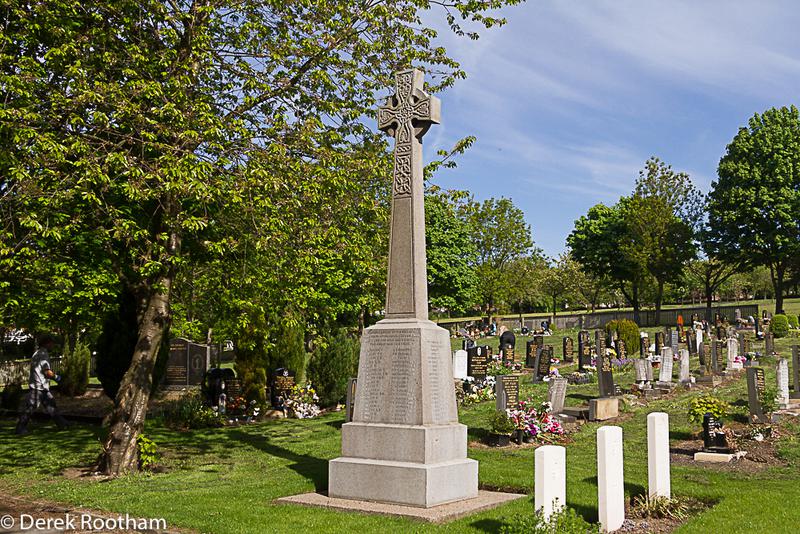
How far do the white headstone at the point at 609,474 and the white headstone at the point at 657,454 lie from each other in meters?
1.14

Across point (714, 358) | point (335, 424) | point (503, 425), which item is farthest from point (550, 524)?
point (714, 358)

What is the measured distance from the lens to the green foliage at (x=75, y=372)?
87.9 feet

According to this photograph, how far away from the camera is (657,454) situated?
8.55 metres

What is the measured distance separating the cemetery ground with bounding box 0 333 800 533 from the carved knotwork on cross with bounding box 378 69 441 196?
175 inches

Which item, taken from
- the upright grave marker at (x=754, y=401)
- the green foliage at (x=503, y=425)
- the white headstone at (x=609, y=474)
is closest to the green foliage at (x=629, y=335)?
the upright grave marker at (x=754, y=401)

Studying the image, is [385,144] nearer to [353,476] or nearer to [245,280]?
[245,280]

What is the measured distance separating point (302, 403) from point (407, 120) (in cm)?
1316

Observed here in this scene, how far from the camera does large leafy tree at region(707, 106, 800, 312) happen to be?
5053 centimetres

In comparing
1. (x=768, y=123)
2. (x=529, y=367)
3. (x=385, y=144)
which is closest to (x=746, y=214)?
(x=768, y=123)

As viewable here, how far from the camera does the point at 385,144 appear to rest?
1500 centimetres

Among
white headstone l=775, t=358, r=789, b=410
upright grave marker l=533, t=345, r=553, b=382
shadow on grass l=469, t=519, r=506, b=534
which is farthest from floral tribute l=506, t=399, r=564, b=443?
upright grave marker l=533, t=345, r=553, b=382

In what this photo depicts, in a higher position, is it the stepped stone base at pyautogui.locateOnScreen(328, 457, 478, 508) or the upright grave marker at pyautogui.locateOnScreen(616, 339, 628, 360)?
the upright grave marker at pyautogui.locateOnScreen(616, 339, 628, 360)

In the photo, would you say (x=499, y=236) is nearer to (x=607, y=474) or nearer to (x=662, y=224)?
(x=662, y=224)

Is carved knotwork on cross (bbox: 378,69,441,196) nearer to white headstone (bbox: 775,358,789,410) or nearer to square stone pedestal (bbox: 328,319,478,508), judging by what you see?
square stone pedestal (bbox: 328,319,478,508)
